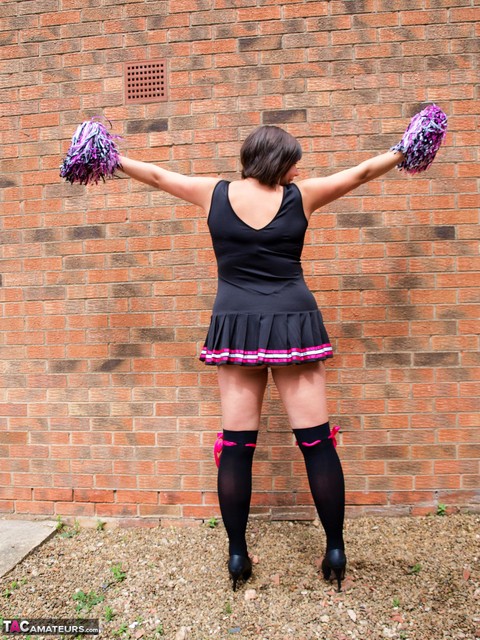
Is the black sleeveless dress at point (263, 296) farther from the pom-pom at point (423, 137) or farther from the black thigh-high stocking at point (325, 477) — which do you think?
the pom-pom at point (423, 137)

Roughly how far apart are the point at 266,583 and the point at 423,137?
6.51ft

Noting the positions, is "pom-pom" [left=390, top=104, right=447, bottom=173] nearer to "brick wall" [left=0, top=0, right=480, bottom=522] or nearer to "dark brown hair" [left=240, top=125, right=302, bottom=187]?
"dark brown hair" [left=240, top=125, right=302, bottom=187]

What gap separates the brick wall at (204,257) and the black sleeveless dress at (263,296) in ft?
2.38

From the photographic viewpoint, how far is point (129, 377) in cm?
277

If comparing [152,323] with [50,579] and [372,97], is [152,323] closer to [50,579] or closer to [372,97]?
[50,579]

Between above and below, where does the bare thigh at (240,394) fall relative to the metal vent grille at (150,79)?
Answer: below

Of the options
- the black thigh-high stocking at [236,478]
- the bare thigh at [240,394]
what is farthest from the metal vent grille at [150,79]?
the black thigh-high stocking at [236,478]

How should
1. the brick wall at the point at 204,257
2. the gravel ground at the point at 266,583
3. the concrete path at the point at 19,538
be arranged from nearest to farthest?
the gravel ground at the point at 266,583
the concrete path at the point at 19,538
the brick wall at the point at 204,257

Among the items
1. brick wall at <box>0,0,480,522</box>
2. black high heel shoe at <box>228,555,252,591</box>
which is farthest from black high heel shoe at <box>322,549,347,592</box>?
brick wall at <box>0,0,480,522</box>

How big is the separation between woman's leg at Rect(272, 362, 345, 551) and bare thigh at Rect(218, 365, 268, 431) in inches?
5.0

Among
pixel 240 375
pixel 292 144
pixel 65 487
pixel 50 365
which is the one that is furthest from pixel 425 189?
pixel 65 487

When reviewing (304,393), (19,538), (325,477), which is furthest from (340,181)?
(19,538)

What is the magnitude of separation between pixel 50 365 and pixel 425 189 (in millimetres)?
2306

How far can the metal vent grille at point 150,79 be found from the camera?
2.70m
